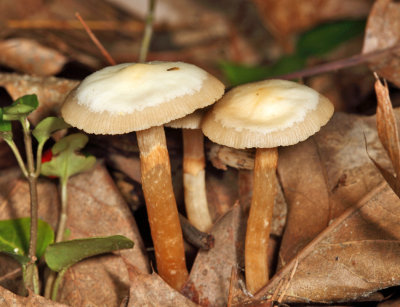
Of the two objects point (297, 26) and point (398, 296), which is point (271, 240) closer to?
point (398, 296)

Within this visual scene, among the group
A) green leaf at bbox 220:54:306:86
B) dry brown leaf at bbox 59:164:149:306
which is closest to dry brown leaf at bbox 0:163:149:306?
dry brown leaf at bbox 59:164:149:306

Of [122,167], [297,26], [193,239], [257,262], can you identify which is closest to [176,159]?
[122,167]

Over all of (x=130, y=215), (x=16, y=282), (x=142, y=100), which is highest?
(x=142, y=100)

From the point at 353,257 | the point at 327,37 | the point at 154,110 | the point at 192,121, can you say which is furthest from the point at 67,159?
the point at 327,37

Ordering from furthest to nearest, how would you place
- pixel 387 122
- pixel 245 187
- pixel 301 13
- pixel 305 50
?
pixel 301 13, pixel 305 50, pixel 245 187, pixel 387 122

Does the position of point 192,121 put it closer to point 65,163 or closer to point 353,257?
point 65,163

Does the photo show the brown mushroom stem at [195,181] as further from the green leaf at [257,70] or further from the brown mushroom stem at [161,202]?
the green leaf at [257,70]
